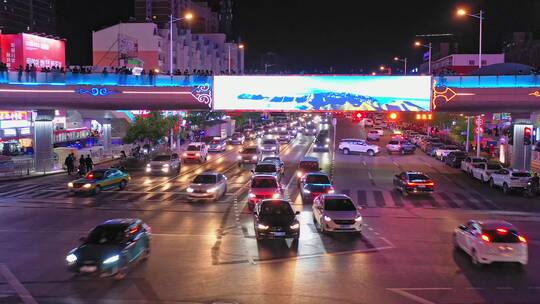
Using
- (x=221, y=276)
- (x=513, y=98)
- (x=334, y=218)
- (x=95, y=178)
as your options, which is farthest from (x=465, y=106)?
(x=221, y=276)

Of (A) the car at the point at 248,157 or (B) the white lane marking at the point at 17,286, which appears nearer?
(B) the white lane marking at the point at 17,286

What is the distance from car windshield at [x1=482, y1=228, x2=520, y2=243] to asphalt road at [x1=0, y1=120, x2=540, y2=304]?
861mm

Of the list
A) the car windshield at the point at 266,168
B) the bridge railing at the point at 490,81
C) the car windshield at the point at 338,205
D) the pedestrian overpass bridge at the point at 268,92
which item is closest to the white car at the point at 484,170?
the pedestrian overpass bridge at the point at 268,92

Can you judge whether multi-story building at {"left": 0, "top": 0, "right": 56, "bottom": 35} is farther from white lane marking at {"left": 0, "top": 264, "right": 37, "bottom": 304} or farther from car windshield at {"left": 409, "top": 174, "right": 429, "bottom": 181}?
white lane marking at {"left": 0, "top": 264, "right": 37, "bottom": 304}

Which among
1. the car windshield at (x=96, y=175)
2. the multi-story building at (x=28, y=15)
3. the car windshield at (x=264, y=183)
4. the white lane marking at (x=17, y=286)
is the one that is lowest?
the white lane marking at (x=17, y=286)

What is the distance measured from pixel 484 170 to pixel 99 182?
1004 inches

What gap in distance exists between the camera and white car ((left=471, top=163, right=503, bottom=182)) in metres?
39.2

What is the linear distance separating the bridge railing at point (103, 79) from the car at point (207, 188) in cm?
996

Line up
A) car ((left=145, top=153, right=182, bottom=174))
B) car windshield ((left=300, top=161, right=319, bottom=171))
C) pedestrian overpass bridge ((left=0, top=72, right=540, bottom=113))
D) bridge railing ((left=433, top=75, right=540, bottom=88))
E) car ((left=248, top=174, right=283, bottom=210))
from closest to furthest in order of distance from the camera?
car ((left=248, top=174, right=283, bottom=210)) < bridge railing ((left=433, top=75, right=540, bottom=88)) < pedestrian overpass bridge ((left=0, top=72, right=540, bottom=113)) < car windshield ((left=300, top=161, right=319, bottom=171)) < car ((left=145, top=153, right=182, bottom=174))

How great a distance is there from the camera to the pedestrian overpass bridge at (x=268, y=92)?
125ft

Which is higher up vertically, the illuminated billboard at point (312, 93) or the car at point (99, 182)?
the illuminated billboard at point (312, 93)

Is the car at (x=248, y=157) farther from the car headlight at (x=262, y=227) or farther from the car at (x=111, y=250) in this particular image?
the car at (x=111, y=250)

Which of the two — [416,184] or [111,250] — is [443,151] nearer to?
[416,184]

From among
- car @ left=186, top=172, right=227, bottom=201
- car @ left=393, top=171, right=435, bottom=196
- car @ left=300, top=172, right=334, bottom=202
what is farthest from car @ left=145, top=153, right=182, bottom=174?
car @ left=393, top=171, right=435, bottom=196
